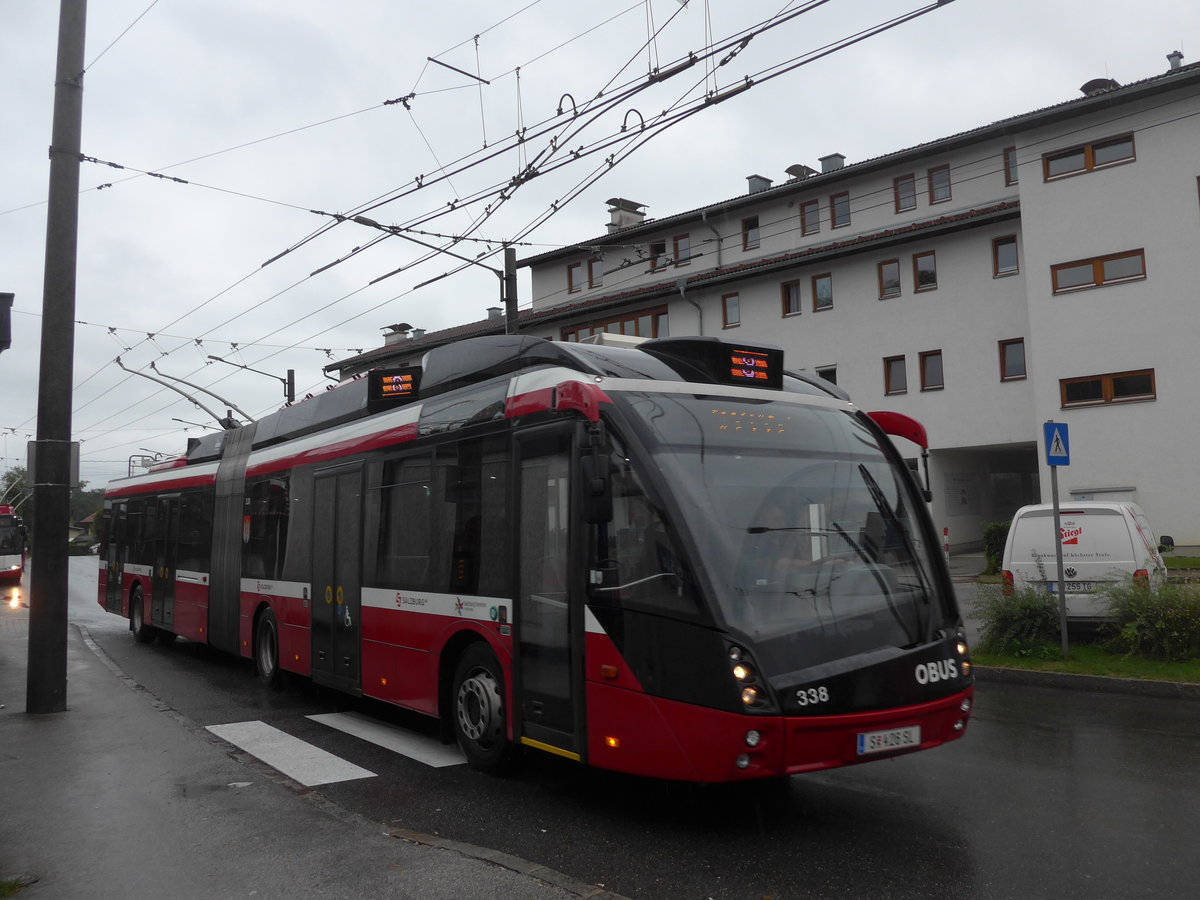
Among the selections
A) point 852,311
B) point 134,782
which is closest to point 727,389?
point 134,782

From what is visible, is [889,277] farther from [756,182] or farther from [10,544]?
[10,544]

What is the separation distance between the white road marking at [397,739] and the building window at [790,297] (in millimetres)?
27529

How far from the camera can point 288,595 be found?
35.9 ft

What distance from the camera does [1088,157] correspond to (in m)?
27.0

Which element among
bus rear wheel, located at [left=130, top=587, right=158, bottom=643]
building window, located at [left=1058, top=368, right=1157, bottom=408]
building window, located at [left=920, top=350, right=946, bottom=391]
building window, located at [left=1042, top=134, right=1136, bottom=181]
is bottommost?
bus rear wheel, located at [left=130, top=587, right=158, bottom=643]

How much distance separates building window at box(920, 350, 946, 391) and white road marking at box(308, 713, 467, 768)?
25114 mm

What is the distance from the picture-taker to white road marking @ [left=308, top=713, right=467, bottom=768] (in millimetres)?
7891

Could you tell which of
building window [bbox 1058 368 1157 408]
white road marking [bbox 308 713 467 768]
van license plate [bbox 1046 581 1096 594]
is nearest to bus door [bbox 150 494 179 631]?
white road marking [bbox 308 713 467 768]

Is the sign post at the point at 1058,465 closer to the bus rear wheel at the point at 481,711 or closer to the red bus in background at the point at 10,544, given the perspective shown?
the bus rear wheel at the point at 481,711

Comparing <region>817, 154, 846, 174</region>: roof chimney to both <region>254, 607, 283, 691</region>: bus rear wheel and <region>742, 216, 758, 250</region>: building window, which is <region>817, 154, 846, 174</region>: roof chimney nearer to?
<region>742, 216, 758, 250</region>: building window

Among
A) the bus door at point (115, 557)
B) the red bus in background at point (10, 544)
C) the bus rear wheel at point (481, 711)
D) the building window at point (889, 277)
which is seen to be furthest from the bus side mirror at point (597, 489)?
the red bus in background at point (10, 544)

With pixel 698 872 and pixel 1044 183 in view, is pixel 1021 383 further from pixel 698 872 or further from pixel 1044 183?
pixel 698 872

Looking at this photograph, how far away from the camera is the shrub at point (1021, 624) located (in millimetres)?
11953

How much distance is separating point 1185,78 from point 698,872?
86.5 feet
